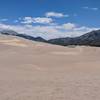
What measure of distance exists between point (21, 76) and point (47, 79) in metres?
1.43

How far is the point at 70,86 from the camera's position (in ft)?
38.2

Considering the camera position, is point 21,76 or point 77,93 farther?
point 21,76

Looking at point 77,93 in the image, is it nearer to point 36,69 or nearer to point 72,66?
point 36,69

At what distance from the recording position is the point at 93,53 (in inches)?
1056

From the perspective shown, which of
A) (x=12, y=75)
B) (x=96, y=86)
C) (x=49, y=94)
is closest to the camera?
(x=49, y=94)

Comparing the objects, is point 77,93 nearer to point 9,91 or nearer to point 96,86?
point 96,86

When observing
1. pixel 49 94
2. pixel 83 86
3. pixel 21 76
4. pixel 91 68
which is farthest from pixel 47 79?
pixel 91 68

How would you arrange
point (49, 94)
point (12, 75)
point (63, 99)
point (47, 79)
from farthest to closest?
1. point (12, 75)
2. point (47, 79)
3. point (49, 94)
4. point (63, 99)

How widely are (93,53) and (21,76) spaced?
1362 cm

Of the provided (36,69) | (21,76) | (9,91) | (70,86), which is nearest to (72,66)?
(36,69)

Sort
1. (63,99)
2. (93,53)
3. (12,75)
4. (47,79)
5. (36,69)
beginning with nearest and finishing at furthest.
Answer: (63,99), (47,79), (12,75), (36,69), (93,53)

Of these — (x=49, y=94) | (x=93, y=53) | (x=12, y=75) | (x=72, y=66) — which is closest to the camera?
(x=49, y=94)

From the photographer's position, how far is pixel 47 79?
532 inches

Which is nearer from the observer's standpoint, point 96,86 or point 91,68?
point 96,86
